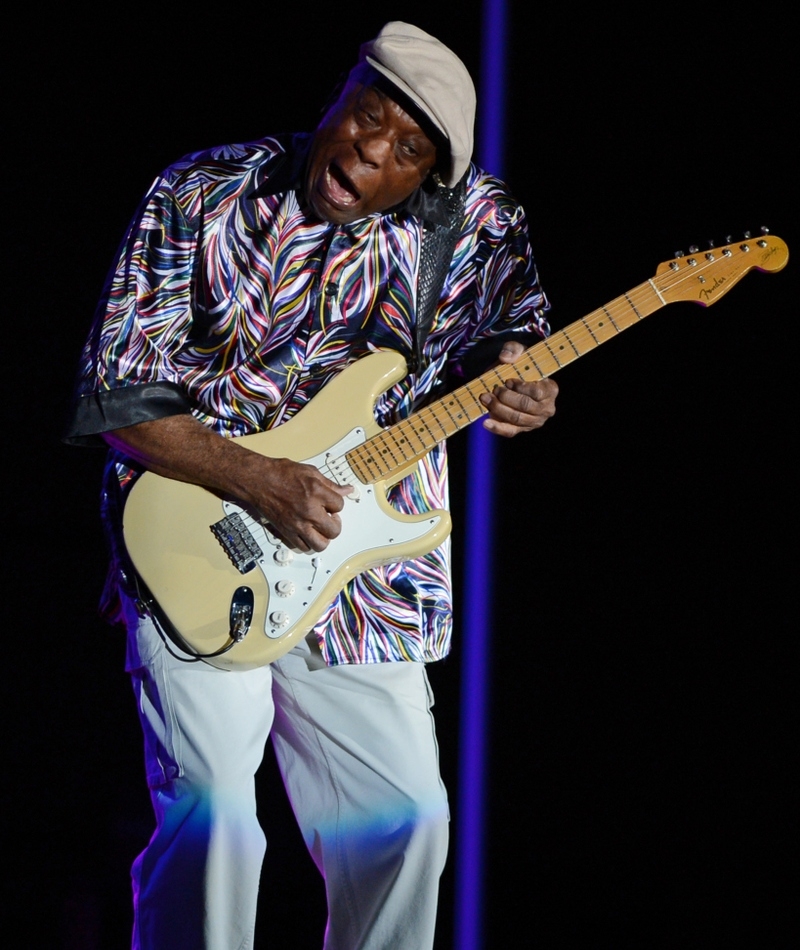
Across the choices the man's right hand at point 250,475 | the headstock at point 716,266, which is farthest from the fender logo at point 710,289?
the man's right hand at point 250,475

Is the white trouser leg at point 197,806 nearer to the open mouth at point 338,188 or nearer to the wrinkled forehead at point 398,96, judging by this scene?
the open mouth at point 338,188

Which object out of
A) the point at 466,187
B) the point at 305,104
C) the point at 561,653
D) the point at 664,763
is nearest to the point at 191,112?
the point at 305,104

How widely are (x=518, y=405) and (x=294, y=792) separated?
1.03 meters

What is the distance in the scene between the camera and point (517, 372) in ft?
7.20

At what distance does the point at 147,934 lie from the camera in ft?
6.41

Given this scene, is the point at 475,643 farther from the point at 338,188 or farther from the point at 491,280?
the point at 338,188

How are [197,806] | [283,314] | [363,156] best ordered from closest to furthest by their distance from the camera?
[197,806] < [363,156] < [283,314]

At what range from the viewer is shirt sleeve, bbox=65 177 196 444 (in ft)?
6.52

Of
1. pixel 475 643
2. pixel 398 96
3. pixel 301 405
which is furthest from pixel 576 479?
pixel 398 96

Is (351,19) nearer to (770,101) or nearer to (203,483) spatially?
(770,101)

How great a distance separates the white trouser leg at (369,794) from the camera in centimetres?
209

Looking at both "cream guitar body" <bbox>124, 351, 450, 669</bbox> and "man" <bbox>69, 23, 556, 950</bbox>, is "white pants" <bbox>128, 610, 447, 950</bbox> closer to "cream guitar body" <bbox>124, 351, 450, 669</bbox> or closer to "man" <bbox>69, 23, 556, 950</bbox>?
"man" <bbox>69, 23, 556, 950</bbox>

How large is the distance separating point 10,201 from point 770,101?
2.19 meters

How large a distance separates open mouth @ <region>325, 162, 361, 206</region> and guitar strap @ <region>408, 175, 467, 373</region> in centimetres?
22
